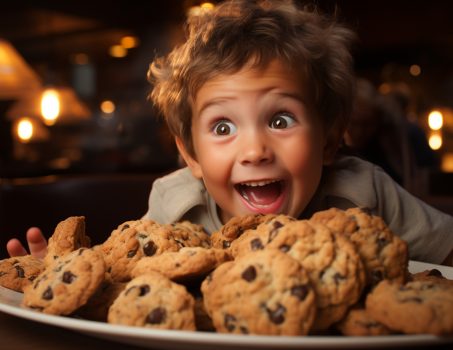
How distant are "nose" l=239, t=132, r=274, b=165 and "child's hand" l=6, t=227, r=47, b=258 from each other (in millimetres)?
430

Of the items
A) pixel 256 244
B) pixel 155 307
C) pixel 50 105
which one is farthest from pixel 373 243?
pixel 50 105

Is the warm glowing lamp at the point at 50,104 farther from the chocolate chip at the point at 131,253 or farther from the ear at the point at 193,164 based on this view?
the chocolate chip at the point at 131,253

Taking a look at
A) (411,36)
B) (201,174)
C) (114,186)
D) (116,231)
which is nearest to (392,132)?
(114,186)

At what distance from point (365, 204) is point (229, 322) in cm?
66

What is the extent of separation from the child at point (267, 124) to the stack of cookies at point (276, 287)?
0.36m

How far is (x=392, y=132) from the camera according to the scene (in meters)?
2.88

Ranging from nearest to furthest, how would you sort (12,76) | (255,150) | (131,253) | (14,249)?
(131,253)
(255,150)
(14,249)
(12,76)

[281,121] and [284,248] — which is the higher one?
[281,121]

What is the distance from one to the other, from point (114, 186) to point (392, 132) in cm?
157

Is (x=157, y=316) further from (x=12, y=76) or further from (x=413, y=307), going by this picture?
(x=12, y=76)

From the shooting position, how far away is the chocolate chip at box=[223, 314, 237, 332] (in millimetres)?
523

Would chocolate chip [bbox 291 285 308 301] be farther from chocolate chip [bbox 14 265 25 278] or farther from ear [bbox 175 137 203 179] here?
ear [bbox 175 137 203 179]

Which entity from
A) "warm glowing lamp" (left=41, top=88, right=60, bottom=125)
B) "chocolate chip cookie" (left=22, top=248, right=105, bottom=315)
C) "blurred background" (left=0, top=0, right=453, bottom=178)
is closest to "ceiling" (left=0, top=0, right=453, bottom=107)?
"blurred background" (left=0, top=0, right=453, bottom=178)

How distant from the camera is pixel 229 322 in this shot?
0.52 metres
